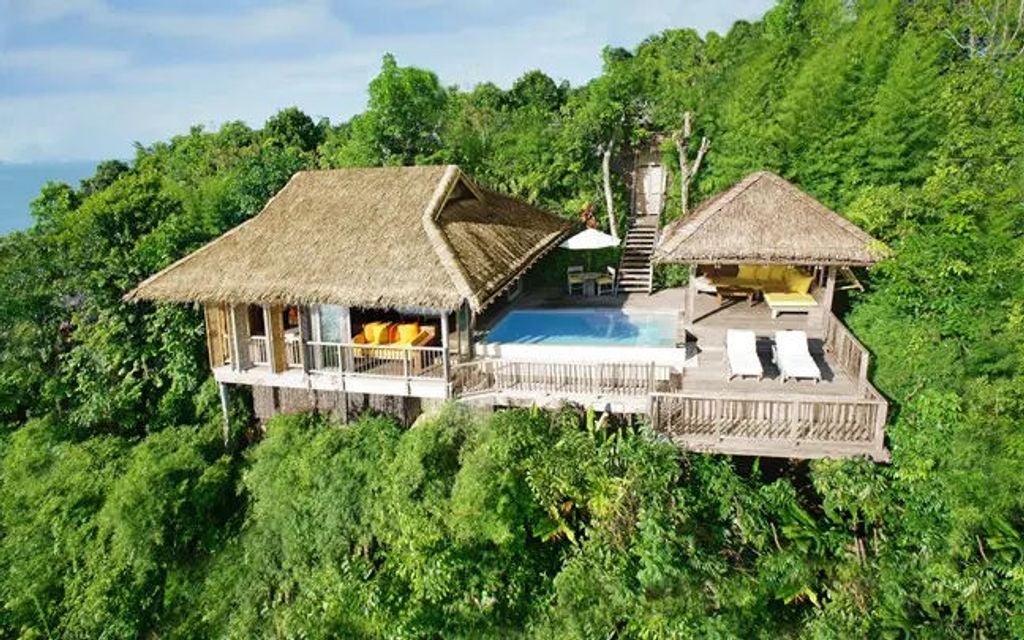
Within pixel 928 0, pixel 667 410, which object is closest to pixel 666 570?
pixel 667 410

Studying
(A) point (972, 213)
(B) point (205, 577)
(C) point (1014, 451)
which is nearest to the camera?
(C) point (1014, 451)

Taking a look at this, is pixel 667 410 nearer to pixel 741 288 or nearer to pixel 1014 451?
pixel 1014 451

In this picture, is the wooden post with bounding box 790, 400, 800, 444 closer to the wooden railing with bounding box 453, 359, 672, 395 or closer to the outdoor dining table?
the wooden railing with bounding box 453, 359, 672, 395

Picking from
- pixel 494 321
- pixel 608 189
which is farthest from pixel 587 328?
pixel 608 189

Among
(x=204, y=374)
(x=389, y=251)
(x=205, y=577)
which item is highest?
(x=389, y=251)

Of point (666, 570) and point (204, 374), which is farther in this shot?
point (204, 374)

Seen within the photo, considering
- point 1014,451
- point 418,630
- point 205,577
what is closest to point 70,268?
point 205,577

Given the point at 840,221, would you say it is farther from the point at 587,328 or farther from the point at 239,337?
the point at 239,337

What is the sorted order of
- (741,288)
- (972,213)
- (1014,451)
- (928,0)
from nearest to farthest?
(1014,451) → (972,213) → (741,288) → (928,0)

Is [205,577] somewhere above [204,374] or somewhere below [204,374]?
below
